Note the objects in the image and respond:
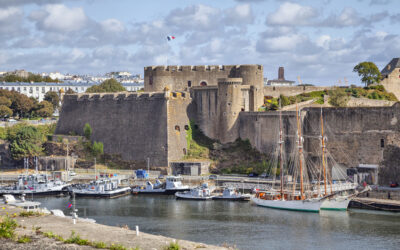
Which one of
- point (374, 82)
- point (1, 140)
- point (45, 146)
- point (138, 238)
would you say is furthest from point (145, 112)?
point (138, 238)

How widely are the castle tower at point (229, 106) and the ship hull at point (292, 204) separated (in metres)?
8.73

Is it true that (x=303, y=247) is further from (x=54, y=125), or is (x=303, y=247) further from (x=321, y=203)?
(x=54, y=125)

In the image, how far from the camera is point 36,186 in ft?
142

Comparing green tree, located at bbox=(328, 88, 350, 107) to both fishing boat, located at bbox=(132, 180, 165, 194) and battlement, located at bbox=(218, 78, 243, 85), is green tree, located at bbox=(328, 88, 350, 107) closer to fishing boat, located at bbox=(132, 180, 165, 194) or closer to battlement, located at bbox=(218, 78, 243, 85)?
battlement, located at bbox=(218, 78, 243, 85)

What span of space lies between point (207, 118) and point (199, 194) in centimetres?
798

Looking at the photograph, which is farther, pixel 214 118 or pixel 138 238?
pixel 214 118

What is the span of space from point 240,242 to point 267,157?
16367mm

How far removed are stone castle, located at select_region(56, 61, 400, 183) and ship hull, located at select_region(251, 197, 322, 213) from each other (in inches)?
234

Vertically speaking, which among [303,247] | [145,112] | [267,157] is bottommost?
[303,247]

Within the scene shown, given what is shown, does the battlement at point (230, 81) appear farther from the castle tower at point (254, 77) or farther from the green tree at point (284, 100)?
the green tree at point (284, 100)

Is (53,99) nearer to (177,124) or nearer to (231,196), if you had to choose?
(177,124)

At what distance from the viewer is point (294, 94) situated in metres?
53.3

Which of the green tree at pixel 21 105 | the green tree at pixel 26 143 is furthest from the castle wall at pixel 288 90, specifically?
the green tree at pixel 21 105

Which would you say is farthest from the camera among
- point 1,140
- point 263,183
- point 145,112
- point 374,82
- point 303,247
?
point 374,82
